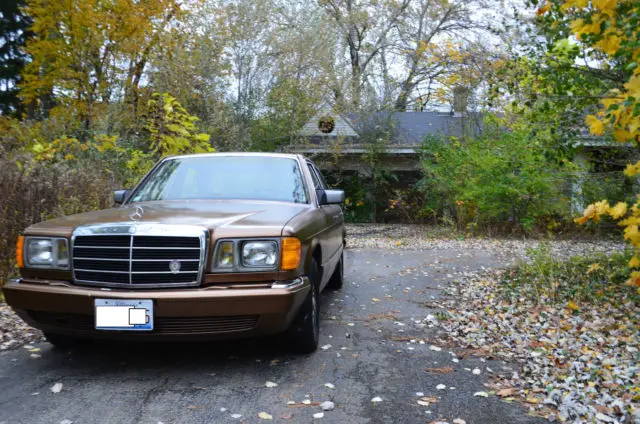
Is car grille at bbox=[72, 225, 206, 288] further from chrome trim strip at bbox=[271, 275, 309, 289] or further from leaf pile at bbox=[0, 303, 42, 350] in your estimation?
leaf pile at bbox=[0, 303, 42, 350]

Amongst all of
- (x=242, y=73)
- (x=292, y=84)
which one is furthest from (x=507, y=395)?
(x=292, y=84)

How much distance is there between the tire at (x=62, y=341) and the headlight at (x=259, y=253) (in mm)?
1678

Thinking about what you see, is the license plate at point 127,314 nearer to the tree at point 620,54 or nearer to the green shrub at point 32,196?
the tree at point 620,54

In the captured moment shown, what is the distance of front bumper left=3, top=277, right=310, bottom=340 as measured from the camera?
3.33 metres

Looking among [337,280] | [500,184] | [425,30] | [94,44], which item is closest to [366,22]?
[425,30]

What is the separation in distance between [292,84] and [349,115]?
379 cm

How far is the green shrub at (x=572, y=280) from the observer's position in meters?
5.94

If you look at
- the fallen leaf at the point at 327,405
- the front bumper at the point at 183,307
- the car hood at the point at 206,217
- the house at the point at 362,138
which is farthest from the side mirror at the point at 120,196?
the house at the point at 362,138

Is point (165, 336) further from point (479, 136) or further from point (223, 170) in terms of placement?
point (479, 136)

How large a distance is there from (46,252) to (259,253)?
4.73ft

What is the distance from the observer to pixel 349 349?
171 inches

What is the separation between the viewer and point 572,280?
655cm

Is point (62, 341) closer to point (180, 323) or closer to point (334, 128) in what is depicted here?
point (180, 323)

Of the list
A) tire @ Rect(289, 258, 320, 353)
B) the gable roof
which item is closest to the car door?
tire @ Rect(289, 258, 320, 353)
